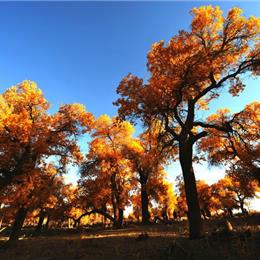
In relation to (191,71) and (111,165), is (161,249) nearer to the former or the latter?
(191,71)

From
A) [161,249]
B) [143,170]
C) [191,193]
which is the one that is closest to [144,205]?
[143,170]

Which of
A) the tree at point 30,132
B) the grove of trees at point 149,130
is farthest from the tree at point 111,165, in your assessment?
the tree at point 30,132

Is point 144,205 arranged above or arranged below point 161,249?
above

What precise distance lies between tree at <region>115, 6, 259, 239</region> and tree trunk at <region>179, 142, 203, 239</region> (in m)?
0.05

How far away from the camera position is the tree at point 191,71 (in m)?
11.3

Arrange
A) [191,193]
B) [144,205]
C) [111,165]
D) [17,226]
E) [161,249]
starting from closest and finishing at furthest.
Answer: [161,249] → [191,193] → [17,226] → [111,165] → [144,205]

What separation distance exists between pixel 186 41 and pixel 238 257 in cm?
1125

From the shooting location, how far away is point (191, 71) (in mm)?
11133

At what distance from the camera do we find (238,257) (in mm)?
6281

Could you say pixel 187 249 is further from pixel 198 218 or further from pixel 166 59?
pixel 166 59

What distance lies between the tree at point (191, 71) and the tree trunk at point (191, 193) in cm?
5

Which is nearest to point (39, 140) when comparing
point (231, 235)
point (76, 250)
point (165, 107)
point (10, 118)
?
point (10, 118)

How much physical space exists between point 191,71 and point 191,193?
6496 millimetres

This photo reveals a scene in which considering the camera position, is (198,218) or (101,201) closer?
(198,218)
